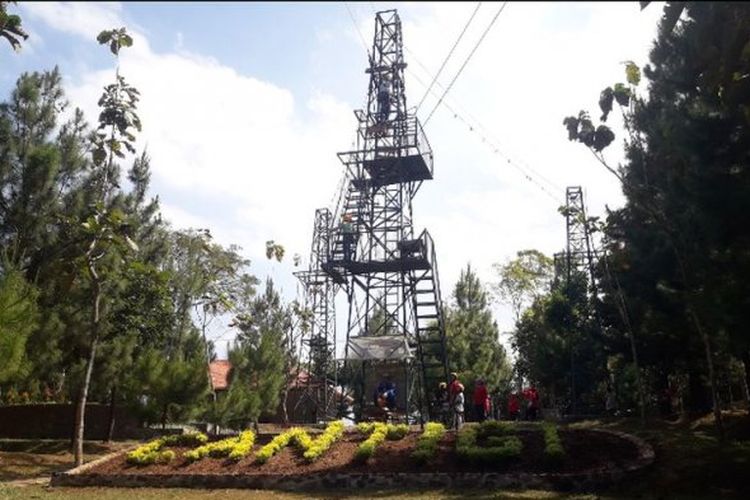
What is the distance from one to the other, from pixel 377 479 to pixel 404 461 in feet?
3.34

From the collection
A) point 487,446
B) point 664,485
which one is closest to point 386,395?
point 487,446

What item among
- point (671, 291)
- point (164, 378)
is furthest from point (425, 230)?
point (164, 378)

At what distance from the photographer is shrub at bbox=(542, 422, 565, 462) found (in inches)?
501

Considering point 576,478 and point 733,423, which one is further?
point 733,423

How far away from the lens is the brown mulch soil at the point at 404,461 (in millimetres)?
12961

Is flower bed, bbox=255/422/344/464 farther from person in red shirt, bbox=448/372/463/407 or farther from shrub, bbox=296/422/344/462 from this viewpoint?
person in red shirt, bbox=448/372/463/407

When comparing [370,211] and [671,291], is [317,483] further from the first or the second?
[370,211]

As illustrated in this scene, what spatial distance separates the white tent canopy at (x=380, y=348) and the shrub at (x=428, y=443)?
396 cm

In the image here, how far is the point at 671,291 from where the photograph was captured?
15.1m

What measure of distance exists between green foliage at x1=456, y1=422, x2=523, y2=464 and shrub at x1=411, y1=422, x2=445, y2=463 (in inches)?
20.2

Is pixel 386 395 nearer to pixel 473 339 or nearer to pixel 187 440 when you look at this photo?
pixel 187 440

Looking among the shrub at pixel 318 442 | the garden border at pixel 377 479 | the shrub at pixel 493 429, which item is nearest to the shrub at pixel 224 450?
the garden border at pixel 377 479

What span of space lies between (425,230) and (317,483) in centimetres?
1005

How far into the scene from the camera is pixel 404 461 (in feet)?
45.0
